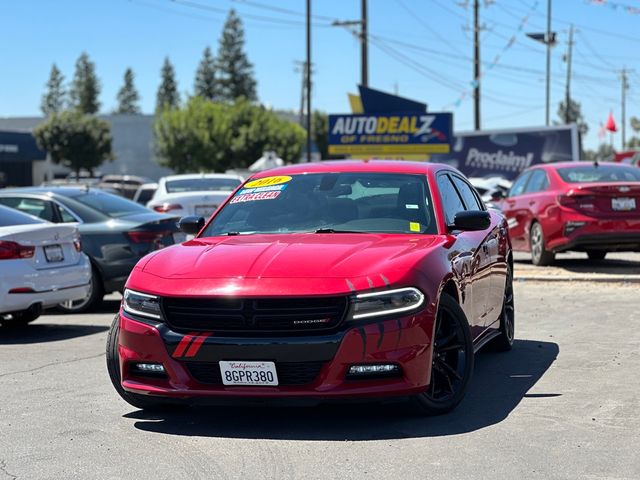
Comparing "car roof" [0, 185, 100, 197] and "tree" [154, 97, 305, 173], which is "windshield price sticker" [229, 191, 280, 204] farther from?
"tree" [154, 97, 305, 173]

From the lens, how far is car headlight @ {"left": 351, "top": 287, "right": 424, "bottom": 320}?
5.77 meters

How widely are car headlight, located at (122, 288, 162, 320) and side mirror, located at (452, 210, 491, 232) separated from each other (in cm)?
207

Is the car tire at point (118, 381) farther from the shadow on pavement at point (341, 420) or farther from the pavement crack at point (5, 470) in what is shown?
the pavement crack at point (5, 470)

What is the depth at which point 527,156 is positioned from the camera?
42500 millimetres

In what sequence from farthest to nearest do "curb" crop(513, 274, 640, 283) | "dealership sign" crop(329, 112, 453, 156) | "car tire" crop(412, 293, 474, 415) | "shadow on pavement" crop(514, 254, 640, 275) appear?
"dealership sign" crop(329, 112, 453, 156) < "shadow on pavement" crop(514, 254, 640, 275) < "curb" crop(513, 274, 640, 283) < "car tire" crop(412, 293, 474, 415)

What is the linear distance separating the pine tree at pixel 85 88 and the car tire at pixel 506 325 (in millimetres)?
121890

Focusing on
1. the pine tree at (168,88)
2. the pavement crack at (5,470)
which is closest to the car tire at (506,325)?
the pavement crack at (5,470)

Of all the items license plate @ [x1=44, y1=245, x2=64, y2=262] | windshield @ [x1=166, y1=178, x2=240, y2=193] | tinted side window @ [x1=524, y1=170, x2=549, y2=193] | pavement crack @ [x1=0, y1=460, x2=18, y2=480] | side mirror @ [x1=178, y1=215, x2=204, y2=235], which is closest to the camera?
pavement crack @ [x1=0, y1=460, x2=18, y2=480]

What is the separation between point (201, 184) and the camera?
1942cm

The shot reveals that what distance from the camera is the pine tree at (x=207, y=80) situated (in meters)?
115

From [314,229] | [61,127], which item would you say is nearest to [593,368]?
[314,229]

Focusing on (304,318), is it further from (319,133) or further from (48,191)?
(319,133)

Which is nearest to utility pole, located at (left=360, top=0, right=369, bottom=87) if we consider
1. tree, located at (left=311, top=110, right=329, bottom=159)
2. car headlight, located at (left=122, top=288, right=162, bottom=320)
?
car headlight, located at (left=122, top=288, right=162, bottom=320)

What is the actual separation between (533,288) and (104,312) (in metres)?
5.22
